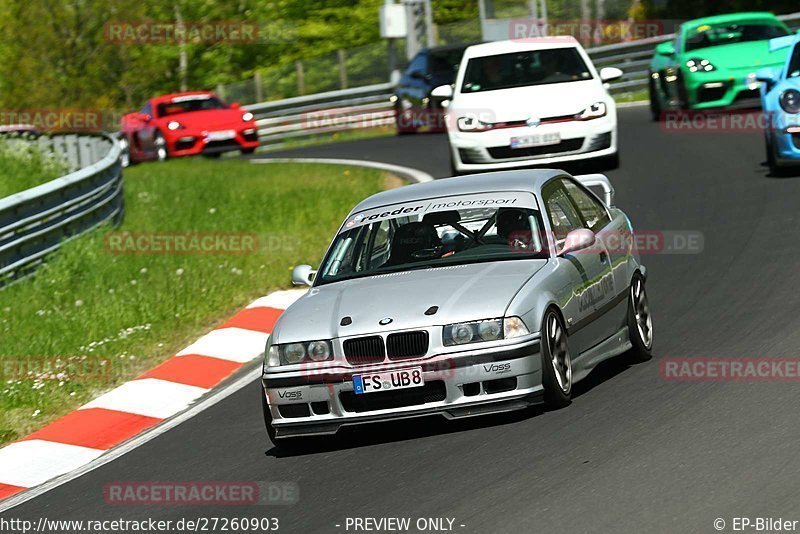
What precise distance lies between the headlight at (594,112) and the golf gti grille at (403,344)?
370 inches

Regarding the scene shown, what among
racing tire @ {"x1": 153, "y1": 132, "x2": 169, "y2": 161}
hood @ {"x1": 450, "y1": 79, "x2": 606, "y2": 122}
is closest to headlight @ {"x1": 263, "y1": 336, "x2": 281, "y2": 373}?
hood @ {"x1": 450, "y1": 79, "x2": 606, "y2": 122}

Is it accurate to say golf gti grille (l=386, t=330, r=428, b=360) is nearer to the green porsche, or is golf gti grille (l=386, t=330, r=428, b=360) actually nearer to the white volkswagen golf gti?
the white volkswagen golf gti

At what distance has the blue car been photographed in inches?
586

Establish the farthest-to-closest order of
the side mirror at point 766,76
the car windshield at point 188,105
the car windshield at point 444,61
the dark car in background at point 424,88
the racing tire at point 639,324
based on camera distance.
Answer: the car windshield at point 188,105, the car windshield at point 444,61, the dark car in background at point 424,88, the side mirror at point 766,76, the racing tire at point 639,324

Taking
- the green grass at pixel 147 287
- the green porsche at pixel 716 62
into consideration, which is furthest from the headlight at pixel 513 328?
the green porsche at pixel 716 62

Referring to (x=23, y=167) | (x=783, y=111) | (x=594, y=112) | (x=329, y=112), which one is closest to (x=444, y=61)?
(x=329, y=112)

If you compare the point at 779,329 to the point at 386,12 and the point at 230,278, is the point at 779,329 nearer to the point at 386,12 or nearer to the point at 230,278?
the point at 230,278

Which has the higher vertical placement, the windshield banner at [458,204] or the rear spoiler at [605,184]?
the windshield banner at [458,204]

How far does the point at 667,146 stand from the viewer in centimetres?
1998

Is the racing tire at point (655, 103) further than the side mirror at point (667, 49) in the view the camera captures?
Yes

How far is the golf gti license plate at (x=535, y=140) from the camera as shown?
16469mm

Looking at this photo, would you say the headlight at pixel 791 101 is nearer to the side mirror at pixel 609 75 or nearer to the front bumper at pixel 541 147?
the front bumper at pixel 541 147

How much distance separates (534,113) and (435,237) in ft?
26.5

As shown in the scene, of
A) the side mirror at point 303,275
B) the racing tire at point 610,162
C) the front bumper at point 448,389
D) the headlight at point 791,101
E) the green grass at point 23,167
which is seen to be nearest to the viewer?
the front bumper at point 448,389
